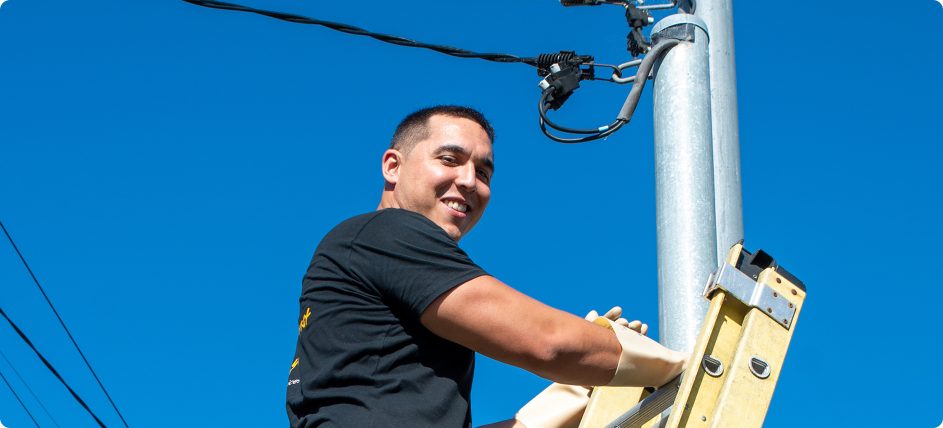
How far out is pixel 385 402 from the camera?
109 inches

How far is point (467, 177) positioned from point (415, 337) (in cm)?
73

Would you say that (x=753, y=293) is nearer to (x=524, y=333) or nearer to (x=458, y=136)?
(x=524, y=333)

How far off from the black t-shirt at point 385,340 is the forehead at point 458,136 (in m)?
0.53

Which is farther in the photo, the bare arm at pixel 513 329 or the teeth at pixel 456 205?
the teeth at pixel 456 205

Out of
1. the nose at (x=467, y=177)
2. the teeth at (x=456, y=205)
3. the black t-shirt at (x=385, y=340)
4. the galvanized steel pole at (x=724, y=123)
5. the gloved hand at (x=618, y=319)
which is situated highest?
the galvanized steel pole at (x=724, y=123)

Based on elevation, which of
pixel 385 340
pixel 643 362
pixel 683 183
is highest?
pixel 683 183

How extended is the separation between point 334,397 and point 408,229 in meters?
0.48

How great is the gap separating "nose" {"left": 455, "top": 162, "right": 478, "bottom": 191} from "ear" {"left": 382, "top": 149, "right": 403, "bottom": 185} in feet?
0.79

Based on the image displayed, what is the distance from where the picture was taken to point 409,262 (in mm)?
2855

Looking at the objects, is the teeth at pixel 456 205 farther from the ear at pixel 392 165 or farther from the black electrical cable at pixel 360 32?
the black electrical cable at pixel 360 32

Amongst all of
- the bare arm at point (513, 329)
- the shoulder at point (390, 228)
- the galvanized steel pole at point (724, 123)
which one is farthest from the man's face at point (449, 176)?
the galvanized steel pole at point (724, 123)

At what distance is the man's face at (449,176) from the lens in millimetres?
3447

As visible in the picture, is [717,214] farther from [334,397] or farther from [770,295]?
[334,397]

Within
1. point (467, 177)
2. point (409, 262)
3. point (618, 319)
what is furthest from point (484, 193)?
point (409, 262)
